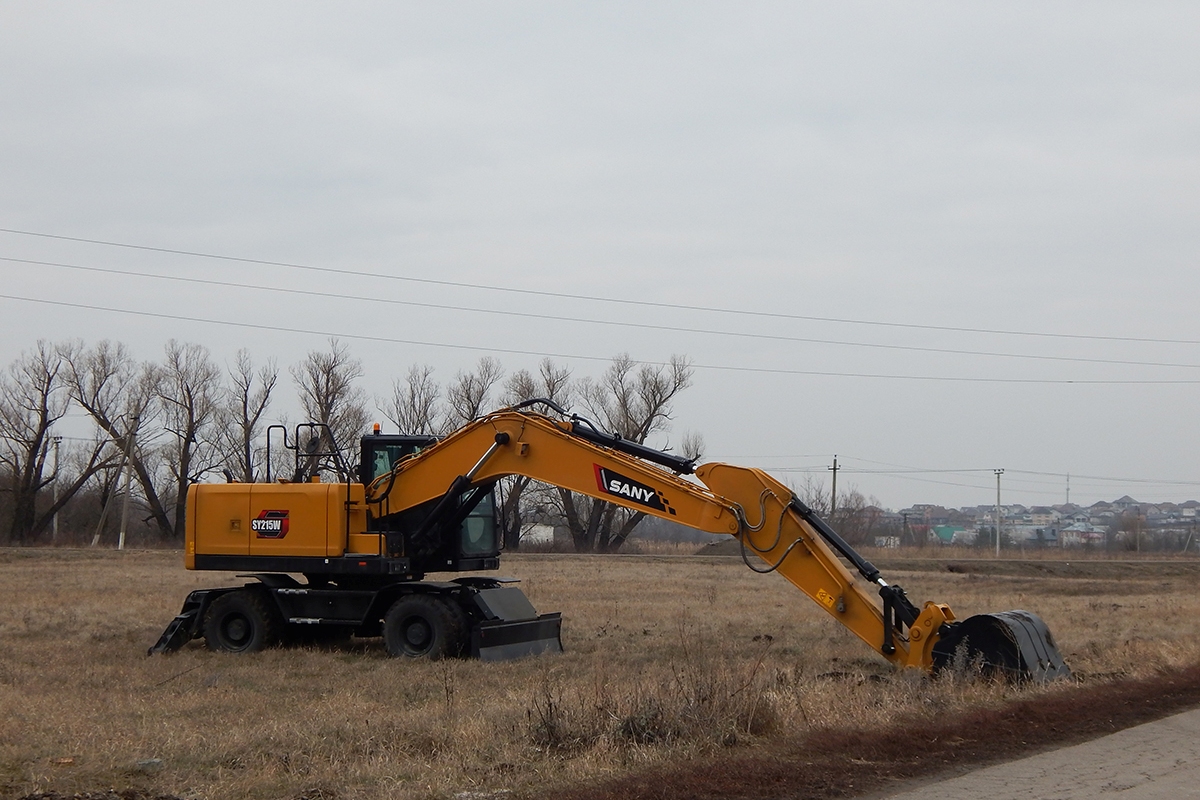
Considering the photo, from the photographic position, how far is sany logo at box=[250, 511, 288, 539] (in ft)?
53.8

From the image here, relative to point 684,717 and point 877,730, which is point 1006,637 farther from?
point 684,717

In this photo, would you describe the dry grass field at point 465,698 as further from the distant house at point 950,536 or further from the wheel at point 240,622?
the distant house at point 950,536

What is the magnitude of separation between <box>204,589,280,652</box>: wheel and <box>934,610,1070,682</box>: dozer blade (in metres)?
9.29

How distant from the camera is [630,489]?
14.1 metres

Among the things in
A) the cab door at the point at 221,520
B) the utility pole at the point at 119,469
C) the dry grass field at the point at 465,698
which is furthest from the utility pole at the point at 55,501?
the cab door at the point at 221,520

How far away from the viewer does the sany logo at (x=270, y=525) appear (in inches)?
645

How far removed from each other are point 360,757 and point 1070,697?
22.5 ft

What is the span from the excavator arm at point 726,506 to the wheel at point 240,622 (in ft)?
7.20

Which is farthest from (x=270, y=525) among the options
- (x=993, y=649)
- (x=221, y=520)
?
(x=993, y=649)

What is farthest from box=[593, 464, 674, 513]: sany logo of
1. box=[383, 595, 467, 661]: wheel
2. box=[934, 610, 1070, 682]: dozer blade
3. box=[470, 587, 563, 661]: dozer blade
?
box=[934, 610, 1070, 682]: dozer blade

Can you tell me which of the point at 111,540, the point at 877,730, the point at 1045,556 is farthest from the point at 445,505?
the point at 111,540

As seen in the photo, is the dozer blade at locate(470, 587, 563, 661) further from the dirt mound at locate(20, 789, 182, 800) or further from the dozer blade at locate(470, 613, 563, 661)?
the dirt mound at locate(20, 789, 182, 800)

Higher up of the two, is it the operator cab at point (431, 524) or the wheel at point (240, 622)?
the operator cab at point (431, 524)

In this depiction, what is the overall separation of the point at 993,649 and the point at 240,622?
34.0 feet
